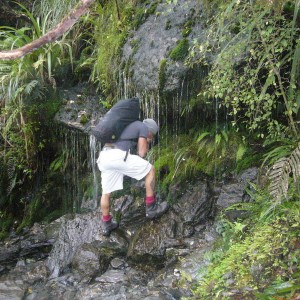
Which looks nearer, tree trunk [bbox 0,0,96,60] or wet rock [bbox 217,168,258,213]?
tree trunk [bbox 0,0,96,60]

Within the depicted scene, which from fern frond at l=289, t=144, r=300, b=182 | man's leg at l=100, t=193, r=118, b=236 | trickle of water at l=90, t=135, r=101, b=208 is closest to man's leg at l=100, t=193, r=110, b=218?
man's leg at l=100, t=193, r=118, b=236

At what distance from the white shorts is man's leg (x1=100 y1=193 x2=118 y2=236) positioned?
0.14 metres

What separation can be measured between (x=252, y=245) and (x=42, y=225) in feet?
15.0

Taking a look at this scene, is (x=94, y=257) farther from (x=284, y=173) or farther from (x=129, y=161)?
(x=284, y=173)

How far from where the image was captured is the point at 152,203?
19.9 feet

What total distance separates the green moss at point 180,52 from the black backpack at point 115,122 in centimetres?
118

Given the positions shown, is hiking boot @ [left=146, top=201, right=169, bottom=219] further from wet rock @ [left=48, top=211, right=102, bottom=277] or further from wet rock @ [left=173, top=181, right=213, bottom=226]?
wet rock @ [left=48, top=211, right=102, bottom=277]

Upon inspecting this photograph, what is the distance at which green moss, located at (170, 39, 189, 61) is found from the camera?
248 inches

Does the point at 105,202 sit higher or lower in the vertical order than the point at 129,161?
lower

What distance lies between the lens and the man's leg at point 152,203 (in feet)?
19.2

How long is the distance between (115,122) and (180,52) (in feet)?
5.17

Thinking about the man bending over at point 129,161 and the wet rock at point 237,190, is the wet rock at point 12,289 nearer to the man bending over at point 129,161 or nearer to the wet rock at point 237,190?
the man bending over at point 129,161

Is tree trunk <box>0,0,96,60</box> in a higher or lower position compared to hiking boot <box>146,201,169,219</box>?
higher

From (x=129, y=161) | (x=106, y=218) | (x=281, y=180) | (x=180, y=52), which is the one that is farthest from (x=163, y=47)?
(x=281, y=180)
